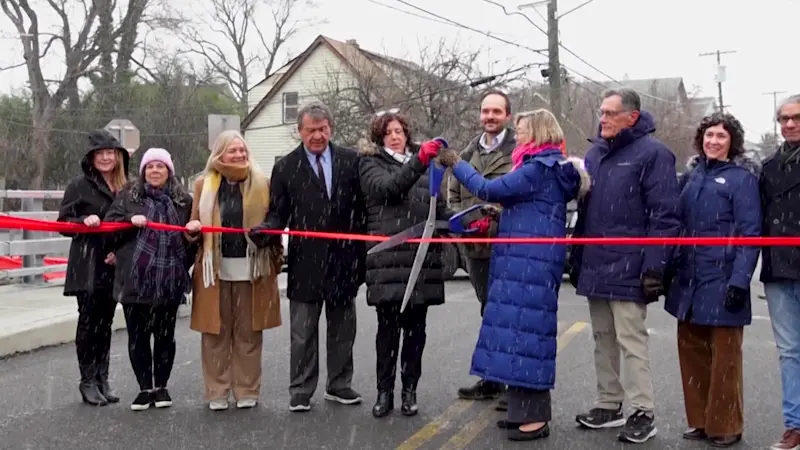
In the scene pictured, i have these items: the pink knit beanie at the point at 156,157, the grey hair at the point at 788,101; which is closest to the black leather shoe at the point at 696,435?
the grey hair at the point at 788,101

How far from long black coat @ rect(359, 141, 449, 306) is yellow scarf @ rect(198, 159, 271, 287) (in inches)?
31.2

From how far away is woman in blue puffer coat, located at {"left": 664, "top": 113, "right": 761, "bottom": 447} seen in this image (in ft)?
16.2

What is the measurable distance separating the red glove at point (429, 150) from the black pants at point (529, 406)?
1.45 metres

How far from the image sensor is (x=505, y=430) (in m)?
5.37

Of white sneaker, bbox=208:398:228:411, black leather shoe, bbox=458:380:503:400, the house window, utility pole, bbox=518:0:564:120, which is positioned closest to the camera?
white sneaker, bbox=208:398:228:411

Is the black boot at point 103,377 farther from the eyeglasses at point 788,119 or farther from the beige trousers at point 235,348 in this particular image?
the eyeglasses at point 788,119

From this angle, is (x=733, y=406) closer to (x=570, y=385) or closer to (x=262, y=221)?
(x=570, y=385)

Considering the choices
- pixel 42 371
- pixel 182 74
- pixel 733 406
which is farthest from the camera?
pixel 182 74

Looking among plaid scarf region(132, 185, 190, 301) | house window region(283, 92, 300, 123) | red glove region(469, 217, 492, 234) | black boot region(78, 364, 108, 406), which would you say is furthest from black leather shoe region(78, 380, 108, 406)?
house window region(283, 92, 300, 123)

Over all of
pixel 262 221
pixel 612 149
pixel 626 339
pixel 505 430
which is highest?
pixel 612 149

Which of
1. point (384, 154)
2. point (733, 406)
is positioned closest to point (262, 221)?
point (384, 154)

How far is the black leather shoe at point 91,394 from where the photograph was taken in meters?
6.09

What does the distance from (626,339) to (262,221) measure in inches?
101

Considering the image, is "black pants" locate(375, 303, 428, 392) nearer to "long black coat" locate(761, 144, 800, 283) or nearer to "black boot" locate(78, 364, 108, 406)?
"black boot" locate(78, 364, 108, 406)
